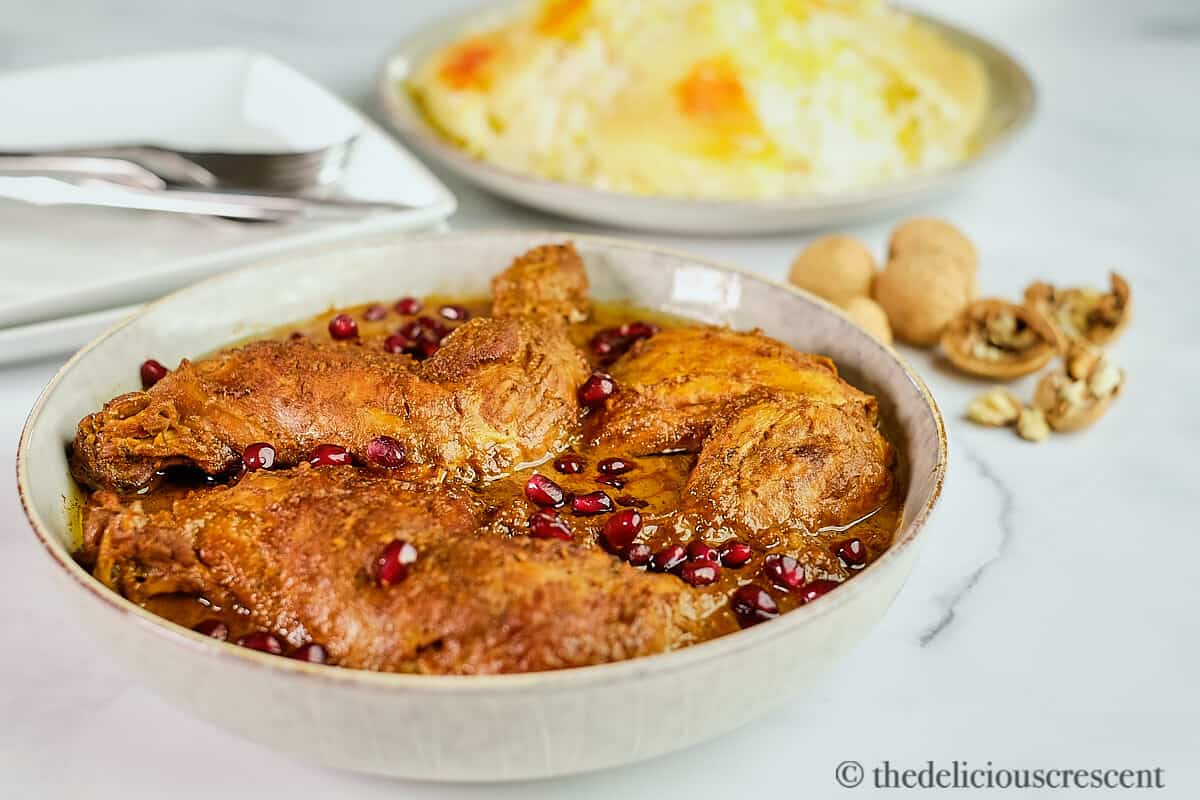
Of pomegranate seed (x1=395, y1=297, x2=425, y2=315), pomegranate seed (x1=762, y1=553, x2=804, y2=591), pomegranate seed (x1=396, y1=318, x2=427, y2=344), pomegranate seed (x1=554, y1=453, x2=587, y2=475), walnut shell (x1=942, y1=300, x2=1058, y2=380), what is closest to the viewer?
pomegranate seed (x1=762, y1=553, x2=804, y2=591)

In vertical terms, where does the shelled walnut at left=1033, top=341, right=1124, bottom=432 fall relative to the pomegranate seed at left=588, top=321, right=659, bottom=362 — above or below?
below

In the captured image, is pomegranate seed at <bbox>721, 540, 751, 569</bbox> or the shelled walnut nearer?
pomegranate seed at <bbox>721, 540, 751, 569</bbox>

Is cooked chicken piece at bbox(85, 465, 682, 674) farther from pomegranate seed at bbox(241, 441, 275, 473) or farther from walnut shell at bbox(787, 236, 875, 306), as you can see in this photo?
walnut shell at bbox(787, 236, 875, 306)

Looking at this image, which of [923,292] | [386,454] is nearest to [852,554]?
[386,454]

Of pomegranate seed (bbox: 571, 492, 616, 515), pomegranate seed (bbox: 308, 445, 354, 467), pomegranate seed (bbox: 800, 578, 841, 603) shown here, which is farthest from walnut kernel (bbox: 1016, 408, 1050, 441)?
pomegranate seed (bbox: 308, 445, 354, 467)

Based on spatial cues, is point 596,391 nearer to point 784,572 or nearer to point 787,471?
point 787,471

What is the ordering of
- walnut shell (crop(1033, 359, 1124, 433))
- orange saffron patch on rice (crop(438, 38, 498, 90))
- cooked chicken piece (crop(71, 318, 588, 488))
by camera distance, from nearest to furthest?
cooked chicken piece (crop(71, 318, 588, 488)), walnut shell (crop(1033, 359, 1124, 433)), orange saffron patch on rice (crop(438, 38, 498, 90))

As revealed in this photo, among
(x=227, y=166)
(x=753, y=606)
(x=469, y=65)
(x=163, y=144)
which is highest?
(x=753, y=606)

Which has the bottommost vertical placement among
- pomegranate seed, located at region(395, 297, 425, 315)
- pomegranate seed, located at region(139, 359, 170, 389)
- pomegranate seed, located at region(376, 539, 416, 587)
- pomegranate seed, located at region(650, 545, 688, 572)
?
pomegranate seed, located at region(395, 297, 425, 315)
